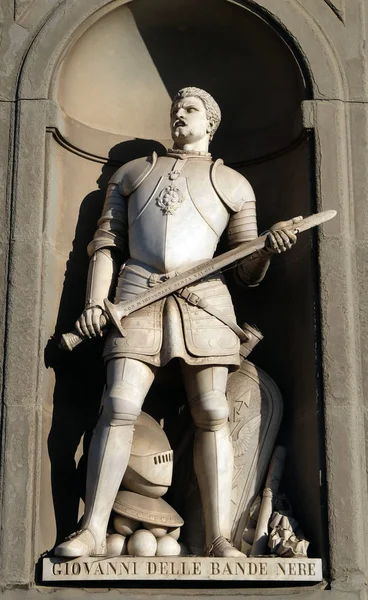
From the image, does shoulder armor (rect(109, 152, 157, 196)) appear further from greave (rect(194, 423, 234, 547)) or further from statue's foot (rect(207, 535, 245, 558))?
statue's foot (rect(207, 535, 245, 558))

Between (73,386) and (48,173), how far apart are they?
142 cm

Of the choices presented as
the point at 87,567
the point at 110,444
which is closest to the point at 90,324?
the point at 110,444

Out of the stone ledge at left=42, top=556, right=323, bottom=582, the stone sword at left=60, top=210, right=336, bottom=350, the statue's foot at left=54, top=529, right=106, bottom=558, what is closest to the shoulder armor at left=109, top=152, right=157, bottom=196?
the stone sword at left=60, top=210, right=336, bottom=350

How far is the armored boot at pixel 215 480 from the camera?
9.09 m

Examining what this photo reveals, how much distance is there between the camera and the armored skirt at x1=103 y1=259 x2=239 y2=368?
923 cm

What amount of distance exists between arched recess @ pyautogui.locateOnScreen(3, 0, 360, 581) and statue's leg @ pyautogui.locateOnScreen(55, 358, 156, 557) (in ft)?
1.16

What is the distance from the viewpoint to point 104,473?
29.6 ft

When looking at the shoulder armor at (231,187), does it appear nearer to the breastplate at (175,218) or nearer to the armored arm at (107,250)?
the breastplate at (175,218)

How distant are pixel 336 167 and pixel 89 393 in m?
2.22

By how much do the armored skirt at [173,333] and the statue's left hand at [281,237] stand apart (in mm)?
488

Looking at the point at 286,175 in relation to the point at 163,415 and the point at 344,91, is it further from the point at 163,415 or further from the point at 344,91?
the point at 163,415

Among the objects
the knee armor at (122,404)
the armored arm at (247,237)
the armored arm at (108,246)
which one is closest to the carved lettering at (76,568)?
the knee armor at (122,404)

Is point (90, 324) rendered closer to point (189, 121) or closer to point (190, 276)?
point (190, 276)

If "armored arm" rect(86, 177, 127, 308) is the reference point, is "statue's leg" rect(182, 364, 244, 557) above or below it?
below
